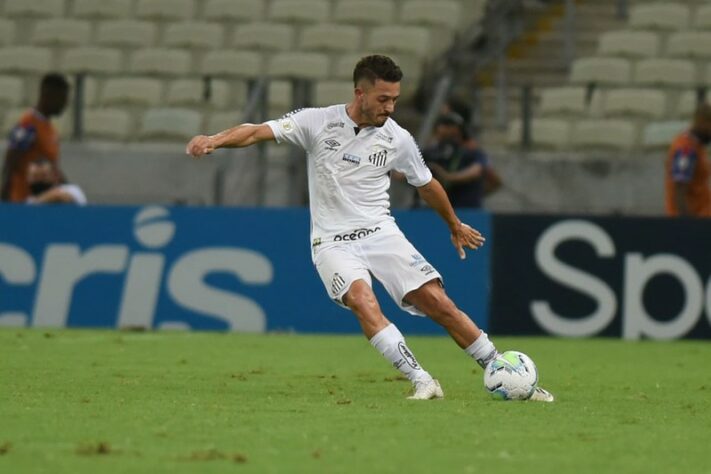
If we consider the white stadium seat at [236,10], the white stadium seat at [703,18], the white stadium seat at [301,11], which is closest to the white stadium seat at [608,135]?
the white stadium seat at [703,18]

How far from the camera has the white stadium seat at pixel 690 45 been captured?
838 inches

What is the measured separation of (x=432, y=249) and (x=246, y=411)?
823 centimetres

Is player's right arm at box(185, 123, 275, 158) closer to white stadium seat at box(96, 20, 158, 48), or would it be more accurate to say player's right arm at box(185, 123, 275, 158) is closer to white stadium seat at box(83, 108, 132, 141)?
white stadium seat at box(83, 108, 132, 141)

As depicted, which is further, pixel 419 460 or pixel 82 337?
pixel 82 337

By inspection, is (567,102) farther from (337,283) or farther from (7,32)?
(337,283)

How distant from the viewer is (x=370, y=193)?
1060cm

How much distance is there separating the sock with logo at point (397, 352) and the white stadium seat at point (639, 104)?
11185 mm

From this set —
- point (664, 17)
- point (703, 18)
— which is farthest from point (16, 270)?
point (703, 18)

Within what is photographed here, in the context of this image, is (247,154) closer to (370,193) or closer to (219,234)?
(219,234)

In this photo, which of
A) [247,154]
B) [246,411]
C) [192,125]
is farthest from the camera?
[192,125]

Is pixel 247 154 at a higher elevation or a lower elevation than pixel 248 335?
higher

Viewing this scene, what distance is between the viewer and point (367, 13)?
74.3 feet

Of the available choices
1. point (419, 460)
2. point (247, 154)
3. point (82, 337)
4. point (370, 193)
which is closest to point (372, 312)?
point (370, 193)

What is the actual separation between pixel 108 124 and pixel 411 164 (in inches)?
453
